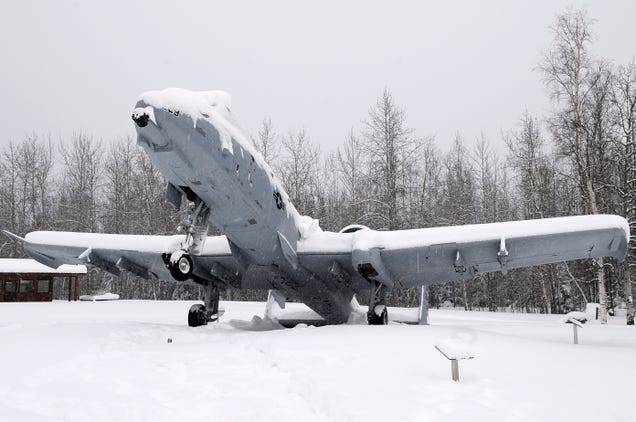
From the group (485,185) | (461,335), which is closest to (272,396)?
(461,335)

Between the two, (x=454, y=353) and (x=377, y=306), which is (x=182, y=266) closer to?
(x=377, y=306)

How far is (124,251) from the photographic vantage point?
12.1 m

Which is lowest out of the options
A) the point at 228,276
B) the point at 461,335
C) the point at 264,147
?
the point at 461,335

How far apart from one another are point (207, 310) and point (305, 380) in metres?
7.15

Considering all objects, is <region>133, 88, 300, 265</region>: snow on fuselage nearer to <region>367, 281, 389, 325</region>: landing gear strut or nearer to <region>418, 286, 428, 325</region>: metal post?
<region>367, 281, 389, 325</region>: landing gear strut

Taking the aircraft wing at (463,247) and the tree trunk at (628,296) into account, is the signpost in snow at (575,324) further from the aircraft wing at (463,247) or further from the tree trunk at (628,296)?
the tree trunk at (628,296)

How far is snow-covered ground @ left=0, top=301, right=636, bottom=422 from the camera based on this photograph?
3.95 meters


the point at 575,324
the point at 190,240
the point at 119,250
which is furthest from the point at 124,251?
the point at 575,324

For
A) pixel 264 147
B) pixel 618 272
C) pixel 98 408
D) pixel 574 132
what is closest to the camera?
pixel 98 408

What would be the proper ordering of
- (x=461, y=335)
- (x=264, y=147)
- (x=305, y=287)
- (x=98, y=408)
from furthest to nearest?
(x=264, y=147) < (x=305, y=287) < (x=461, y=335) < (x=98, y=408)

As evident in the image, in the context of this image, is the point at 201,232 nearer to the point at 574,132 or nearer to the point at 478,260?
the point at 478,260

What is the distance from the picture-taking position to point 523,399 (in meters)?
4.36

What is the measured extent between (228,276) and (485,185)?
35.4 m

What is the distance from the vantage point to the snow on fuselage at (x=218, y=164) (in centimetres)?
756
